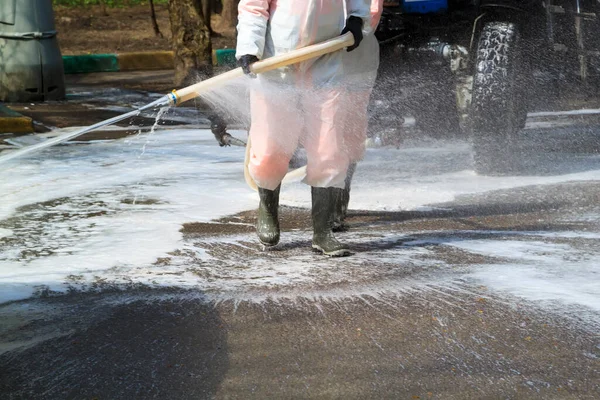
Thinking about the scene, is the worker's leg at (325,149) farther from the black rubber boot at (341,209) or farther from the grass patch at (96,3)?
the grass patch at (96,3)

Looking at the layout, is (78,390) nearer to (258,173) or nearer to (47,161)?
(258,173)

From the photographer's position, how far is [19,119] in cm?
1023

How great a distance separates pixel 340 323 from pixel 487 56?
158 inches

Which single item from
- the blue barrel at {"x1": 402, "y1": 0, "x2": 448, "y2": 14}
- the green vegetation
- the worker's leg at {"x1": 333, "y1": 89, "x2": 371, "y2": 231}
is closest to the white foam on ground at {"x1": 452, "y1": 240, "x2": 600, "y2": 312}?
the worker's leg at {"x1": 333, "y1": 89, "x2": 371, "y2": 231}

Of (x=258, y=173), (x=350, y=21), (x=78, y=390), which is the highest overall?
(x=350, y=21)

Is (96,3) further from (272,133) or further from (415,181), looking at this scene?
(272,133)

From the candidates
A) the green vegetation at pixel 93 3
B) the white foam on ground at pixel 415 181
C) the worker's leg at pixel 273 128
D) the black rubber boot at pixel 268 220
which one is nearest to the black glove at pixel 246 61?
the worker's leg at pixel 273 128

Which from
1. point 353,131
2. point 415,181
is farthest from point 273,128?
point 415,181

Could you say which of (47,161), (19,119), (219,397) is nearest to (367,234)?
(219,397)

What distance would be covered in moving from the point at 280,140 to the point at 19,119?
5.33 m

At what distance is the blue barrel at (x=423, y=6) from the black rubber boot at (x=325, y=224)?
3044 millimetres

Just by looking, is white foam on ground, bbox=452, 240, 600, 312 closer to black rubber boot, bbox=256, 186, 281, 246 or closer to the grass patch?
black rubber boot, bbox=256, 186, 281, 246

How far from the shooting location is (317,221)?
5.66m

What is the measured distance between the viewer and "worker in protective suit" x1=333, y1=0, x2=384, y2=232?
5.82 meters
